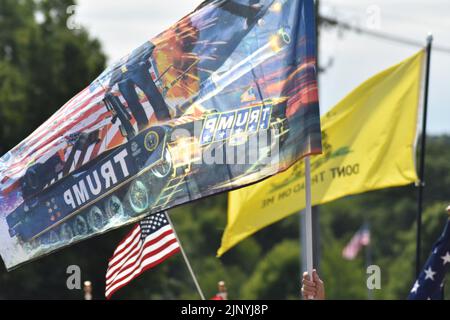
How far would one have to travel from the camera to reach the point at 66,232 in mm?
11078

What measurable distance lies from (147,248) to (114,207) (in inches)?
156

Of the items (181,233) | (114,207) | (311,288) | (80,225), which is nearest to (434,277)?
(311,288)

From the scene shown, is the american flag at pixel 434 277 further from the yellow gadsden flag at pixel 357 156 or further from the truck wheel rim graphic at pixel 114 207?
the yellow gadsden flag at pixel 357 156

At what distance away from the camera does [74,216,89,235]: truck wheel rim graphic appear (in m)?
11.0

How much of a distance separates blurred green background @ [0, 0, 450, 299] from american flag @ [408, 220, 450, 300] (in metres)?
16.2

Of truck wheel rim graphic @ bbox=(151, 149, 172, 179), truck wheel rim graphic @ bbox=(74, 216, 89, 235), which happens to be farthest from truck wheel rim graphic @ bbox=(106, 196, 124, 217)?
truck wheel rim graphic @ bbox=(151, 149, 172, 179)

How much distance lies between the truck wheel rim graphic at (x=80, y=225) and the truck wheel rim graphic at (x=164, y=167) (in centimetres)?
65

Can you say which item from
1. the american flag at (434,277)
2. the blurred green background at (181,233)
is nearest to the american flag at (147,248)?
the american flag at (434,277)

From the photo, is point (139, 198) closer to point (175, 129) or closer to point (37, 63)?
point (175, 129)

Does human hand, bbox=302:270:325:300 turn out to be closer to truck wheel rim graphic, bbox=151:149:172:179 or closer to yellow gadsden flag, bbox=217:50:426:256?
truck wheel rim graphic, bbox=151:149:172:179

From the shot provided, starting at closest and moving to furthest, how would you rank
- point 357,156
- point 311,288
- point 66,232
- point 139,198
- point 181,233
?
point 311,288
point 139,198
point 66,232
point 357,156
point 181,233

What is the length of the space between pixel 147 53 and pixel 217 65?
57 cm

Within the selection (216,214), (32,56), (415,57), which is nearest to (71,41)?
(32,56)

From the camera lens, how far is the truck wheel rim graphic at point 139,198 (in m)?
10.8
